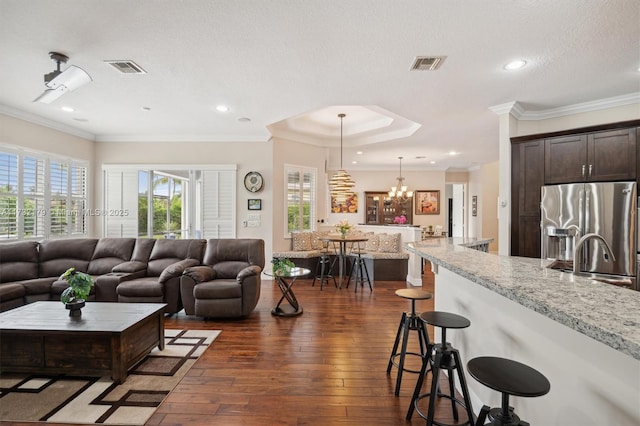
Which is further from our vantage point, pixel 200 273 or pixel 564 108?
pixel 564 108

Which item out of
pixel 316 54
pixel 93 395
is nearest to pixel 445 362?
pixel 93 395

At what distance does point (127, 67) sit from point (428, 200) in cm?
885

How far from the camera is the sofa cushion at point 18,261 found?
4.14 meters

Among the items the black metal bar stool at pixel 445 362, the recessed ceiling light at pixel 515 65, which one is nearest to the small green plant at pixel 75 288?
the black metal bar stool at pixel 445 362

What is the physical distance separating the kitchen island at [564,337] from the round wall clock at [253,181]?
454 cm

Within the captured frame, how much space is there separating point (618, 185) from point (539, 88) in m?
1.39

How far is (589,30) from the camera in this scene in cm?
251

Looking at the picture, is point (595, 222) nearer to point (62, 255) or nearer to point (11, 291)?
point (11, 291)

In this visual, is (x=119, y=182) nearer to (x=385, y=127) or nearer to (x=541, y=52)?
(x=385, y=127)

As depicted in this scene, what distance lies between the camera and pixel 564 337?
1299 mm

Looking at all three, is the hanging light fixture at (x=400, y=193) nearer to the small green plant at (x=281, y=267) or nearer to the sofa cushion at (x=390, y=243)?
the sofa cushion at (x=390, y=243)

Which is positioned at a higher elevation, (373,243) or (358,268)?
(373,243)

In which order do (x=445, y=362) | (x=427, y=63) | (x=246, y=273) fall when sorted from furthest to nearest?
(x=246, y=273) < (x=427, y=63) < (x=445, y=362)

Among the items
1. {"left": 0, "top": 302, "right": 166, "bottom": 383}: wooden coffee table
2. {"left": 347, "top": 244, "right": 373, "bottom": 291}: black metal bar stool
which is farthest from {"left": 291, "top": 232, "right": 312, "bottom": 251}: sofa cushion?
{"left": 0, "top": 302, "right": 166, "bottom": 383}: wooden coffee table
